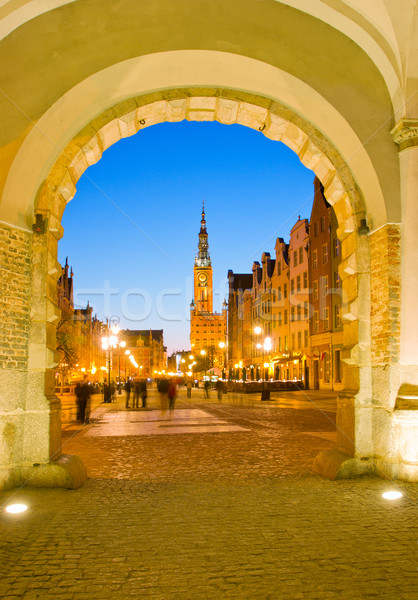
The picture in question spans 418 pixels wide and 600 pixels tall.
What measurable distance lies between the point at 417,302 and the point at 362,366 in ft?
4.33

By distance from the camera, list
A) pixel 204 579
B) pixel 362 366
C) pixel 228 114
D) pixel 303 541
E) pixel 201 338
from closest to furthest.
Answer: pixel 204 579, pixel 303 541, pixel 362 366, pixel 228 114, pixel 201 338

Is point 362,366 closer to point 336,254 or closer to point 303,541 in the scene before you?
point 303,541

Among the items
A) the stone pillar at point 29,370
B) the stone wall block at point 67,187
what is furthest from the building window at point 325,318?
the stone pillar at point 29,370

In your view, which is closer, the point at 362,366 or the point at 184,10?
the point at 184,10

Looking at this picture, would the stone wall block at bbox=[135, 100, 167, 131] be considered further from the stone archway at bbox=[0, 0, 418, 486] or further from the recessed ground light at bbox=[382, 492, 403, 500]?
the recessed ground light at bbox=[382, 492, 403, 500]

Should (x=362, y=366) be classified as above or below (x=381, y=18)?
below

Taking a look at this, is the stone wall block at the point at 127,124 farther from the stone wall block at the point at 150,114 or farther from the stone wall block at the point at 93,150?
the stone wall block at the point at 93,150

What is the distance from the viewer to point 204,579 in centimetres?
422

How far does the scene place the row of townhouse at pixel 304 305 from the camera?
40.4 metres

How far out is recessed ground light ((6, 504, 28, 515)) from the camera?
6.33 meters

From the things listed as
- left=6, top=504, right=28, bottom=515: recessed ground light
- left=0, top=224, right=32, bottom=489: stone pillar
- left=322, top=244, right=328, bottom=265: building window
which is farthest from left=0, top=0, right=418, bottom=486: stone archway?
left=322, top=244, right=328, bottom=265: building window

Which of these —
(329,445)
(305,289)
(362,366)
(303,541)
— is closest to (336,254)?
(305,289)

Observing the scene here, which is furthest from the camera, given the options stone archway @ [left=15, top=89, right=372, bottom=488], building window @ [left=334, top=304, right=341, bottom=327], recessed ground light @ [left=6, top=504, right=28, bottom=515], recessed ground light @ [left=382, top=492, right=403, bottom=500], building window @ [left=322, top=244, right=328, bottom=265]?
building window @ [left=322, top=244, right=328, bottom=265]

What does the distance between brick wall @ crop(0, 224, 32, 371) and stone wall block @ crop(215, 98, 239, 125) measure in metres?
4.06
